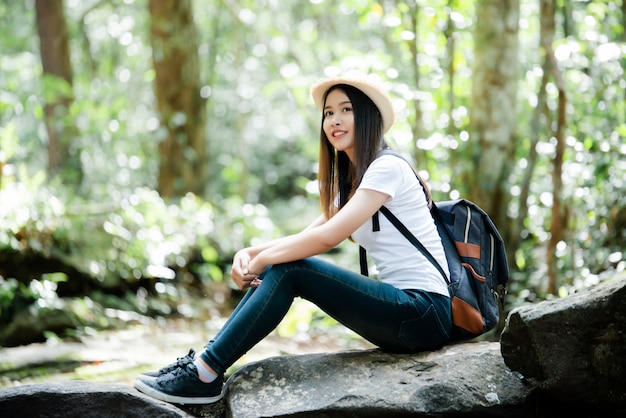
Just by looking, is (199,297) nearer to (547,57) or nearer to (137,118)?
(547,57)

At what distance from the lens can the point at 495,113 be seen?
560cm

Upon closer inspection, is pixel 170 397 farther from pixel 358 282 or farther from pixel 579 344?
pixel 579 344

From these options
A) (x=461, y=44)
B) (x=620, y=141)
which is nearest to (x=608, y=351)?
(x=620, y=141)

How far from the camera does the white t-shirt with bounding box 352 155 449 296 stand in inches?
115

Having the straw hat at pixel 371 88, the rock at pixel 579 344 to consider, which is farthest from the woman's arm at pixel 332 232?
the rock at pixel 579 344

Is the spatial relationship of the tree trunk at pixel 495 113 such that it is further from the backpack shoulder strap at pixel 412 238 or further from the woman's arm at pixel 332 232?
the woman's arm at pixel 332 232

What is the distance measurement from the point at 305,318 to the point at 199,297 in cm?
278

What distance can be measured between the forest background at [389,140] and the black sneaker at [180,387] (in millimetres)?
2573

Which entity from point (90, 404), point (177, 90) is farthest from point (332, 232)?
point (177, 90)

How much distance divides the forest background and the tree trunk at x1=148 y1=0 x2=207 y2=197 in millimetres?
21

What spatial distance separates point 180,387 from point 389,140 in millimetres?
4057

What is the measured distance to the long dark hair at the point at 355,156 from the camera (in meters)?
3.12

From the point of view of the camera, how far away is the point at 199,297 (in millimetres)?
7832

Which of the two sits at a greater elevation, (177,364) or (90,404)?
(177,364)
